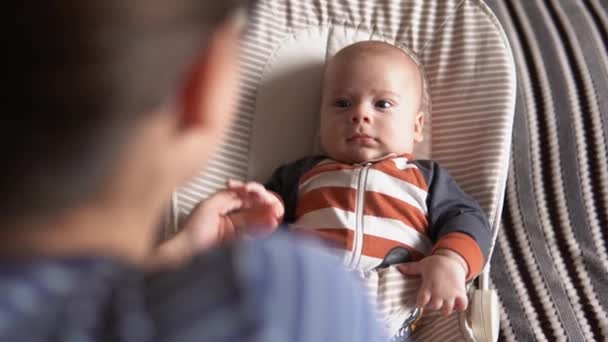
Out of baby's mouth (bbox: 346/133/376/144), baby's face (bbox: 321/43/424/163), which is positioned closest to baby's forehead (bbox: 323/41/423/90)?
baby's face (bbox: 321/43/424/163)

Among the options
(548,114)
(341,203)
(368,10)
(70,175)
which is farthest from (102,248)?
(548,114)

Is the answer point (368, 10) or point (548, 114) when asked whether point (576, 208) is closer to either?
point (548, 114)

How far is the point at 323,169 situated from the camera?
3.84 feet

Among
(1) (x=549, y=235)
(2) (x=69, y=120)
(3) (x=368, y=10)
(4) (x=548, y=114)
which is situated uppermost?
(2) (x=69, y=120)

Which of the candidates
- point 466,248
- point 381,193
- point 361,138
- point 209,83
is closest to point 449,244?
point 466,248

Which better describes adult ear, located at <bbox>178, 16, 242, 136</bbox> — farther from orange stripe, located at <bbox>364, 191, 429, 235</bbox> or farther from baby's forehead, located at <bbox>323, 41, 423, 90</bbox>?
baby's forehead, located at <bbox>323, 41, 423, 90</bbox>

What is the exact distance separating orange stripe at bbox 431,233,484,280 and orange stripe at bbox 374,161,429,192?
105 mm

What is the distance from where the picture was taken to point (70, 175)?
36 cm

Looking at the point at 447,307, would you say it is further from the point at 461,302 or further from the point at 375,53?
the point at 375,53

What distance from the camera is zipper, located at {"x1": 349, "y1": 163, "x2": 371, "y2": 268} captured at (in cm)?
104

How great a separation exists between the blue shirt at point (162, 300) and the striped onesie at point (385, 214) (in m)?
0.61

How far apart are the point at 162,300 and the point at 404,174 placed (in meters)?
0.80

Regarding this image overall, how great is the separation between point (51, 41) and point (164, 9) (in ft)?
0.18

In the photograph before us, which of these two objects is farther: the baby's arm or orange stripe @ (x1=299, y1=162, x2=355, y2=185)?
orange stripe @ (x1=299, y1=162, x2=355, y2=185)
